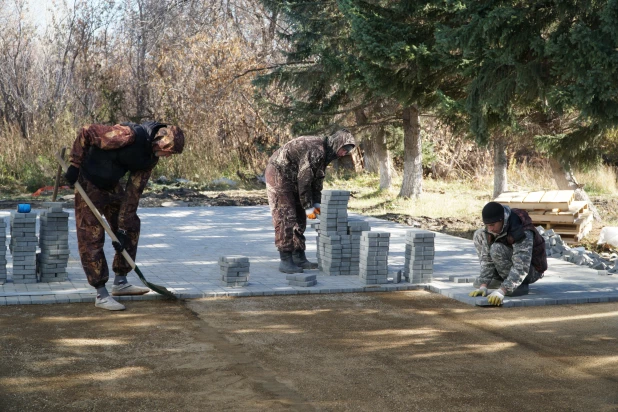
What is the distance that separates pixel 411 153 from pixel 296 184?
6868mm

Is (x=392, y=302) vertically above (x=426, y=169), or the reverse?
(x=426, y=169)

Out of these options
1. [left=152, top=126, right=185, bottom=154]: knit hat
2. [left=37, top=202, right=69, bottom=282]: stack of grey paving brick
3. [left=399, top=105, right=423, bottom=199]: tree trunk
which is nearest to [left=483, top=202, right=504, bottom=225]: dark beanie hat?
[left=152, top=126, right=185, bottom=154]: knit hat

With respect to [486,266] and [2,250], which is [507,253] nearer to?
[486,266]

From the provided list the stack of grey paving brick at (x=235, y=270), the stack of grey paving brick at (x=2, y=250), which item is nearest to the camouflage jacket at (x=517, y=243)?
the stack of grey paving brick at (x=235, y=270)

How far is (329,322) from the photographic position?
6.36m

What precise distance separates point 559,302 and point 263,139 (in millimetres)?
12947

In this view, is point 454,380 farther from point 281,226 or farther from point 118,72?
point 118,72

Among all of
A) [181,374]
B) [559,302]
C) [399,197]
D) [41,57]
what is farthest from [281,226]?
[41,57]

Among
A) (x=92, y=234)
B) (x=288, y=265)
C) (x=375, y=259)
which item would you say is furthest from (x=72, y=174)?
(x=375, y=259)

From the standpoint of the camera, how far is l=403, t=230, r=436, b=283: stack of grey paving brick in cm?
783

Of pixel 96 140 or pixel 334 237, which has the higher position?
pixel 96 140

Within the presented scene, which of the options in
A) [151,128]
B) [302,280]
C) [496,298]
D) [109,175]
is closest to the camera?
[109,175]

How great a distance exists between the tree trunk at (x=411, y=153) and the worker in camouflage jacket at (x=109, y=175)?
8382 millimetres

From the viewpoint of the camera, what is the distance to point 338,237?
8.16 metres
